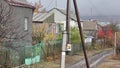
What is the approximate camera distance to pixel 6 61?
2731cm

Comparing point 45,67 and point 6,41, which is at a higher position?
point 6,41

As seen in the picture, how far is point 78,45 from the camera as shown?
2435 inches

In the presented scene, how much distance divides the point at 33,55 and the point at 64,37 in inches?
783

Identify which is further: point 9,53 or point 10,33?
point 9,53

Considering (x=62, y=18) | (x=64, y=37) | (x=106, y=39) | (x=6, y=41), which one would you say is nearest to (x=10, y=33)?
(x=6, y=41)

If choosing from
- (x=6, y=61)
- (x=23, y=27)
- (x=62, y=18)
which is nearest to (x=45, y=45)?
(x=23, y=27)

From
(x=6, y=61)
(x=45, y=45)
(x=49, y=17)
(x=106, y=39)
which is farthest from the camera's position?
(x=106, y=39)

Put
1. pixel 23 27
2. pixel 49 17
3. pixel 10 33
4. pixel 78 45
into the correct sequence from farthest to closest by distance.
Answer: pixel 49 17, pixel 78 45, pixel 23 27, pixel 10 33

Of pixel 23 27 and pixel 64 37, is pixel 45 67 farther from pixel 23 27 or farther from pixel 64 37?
pixel 64 37

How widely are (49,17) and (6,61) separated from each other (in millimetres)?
44399

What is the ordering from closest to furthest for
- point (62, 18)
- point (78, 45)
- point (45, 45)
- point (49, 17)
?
point (45, 45), point (78, 45), point (49, 17), point (62, 18)

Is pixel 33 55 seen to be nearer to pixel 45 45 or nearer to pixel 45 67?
pixel 45 67

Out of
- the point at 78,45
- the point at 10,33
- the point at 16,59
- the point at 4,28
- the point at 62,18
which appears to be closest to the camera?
the point at 4,28

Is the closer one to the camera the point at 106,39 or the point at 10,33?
the point at 10,33
